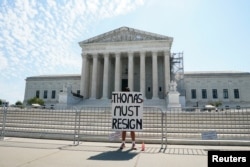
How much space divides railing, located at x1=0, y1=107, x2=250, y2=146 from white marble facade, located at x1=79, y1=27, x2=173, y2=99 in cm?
2469

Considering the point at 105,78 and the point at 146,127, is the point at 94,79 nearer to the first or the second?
the point at 105,78

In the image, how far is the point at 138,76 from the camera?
44938 millimetres

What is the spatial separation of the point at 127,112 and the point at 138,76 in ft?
122

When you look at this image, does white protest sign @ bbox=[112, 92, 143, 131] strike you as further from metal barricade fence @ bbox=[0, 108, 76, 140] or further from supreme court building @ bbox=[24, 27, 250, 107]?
supreme court building @ bbox=[24, 27, 250, 107]

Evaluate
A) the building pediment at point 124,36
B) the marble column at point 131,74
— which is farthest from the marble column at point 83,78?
the marble column at point 131,74

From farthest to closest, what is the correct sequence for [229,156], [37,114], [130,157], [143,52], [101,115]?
1. [143,52]
2. [37,114]
3. [101,115]
4. [130,157]
5. [229,156]

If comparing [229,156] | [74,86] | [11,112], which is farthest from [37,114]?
[74,86]

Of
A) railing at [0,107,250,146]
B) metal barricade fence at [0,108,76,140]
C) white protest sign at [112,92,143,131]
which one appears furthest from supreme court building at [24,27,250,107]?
white protest sign at [112,92,143,131]

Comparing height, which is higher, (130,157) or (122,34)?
(122,34)

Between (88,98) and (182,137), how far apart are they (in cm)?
3228

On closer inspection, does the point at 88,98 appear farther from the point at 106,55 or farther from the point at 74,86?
the point at 74,86

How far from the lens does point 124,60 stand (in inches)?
1838

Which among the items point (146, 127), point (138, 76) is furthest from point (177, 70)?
point (146, 127)

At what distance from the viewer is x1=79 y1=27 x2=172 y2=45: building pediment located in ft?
130
